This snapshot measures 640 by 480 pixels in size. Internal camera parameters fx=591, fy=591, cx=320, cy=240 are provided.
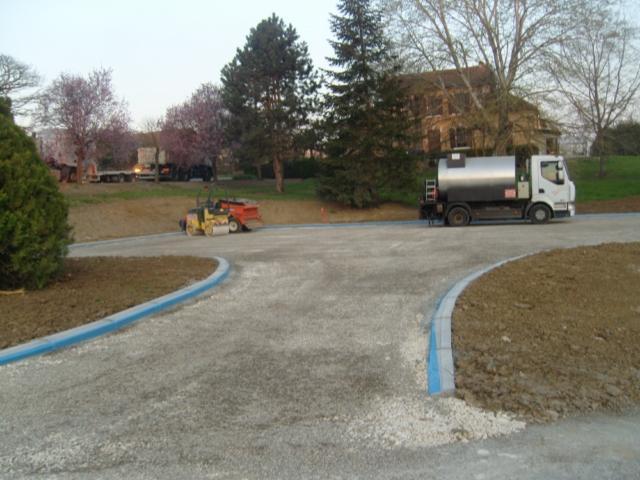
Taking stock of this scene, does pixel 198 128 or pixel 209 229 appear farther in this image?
pixel 198 128

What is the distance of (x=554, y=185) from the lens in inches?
914

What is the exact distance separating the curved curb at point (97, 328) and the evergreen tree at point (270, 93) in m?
28.9

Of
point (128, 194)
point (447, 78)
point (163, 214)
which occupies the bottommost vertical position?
point (163, 214)

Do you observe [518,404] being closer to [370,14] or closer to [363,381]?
[363,381]

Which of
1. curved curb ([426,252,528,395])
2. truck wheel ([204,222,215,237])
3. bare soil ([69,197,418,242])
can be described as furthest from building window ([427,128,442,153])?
curved curb ([426,252,528,395])

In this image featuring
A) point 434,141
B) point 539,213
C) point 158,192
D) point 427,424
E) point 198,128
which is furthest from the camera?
point 198,128

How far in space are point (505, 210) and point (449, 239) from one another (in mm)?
8015

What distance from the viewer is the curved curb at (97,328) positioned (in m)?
6.30

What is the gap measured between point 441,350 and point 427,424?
154 cm

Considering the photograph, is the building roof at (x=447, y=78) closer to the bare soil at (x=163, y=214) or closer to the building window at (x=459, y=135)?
the building window at (x=459, y=135)

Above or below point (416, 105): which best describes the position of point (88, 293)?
below

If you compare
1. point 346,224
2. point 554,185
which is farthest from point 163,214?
point 554,185

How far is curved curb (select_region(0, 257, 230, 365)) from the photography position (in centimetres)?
630

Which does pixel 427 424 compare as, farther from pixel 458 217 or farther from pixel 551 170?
Result: pixel 551 170
